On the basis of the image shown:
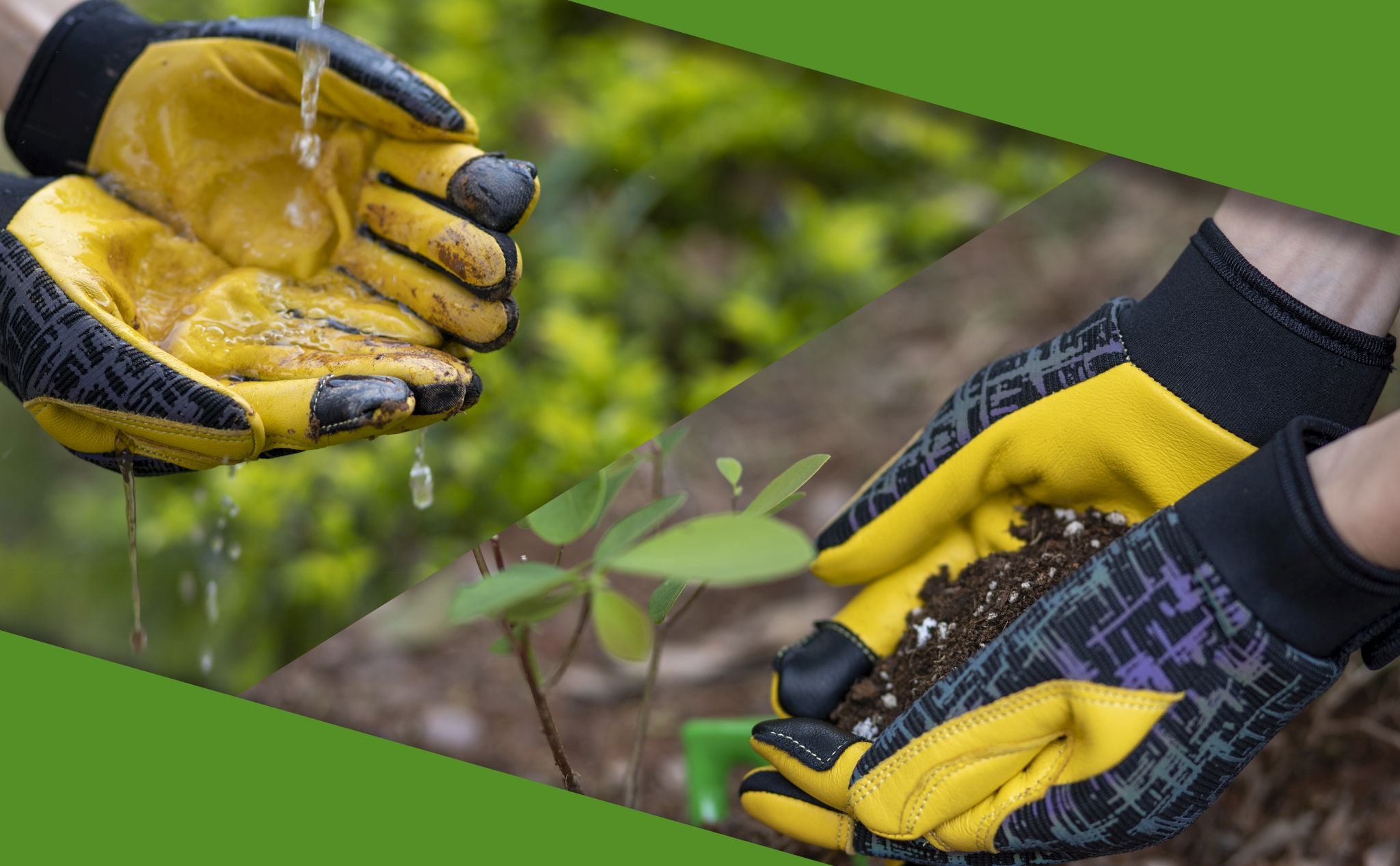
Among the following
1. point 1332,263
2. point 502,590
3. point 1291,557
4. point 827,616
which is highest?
point 1332,263

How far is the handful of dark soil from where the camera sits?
1.28 metres

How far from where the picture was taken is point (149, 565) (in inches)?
84.8

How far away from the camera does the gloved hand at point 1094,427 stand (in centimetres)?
125

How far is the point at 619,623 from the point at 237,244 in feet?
3.60

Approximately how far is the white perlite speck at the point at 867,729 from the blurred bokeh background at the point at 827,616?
0.99 feet

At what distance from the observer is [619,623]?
87 cm

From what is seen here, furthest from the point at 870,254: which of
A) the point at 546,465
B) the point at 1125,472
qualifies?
the point at 1125,472

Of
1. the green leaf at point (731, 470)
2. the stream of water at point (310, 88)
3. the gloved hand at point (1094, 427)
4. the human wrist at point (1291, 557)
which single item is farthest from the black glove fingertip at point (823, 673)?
the stream of water at point (310, 88)

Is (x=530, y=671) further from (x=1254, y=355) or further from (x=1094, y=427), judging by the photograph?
(x=1254, y=355)

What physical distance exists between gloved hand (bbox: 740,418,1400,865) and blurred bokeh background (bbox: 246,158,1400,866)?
0.49m

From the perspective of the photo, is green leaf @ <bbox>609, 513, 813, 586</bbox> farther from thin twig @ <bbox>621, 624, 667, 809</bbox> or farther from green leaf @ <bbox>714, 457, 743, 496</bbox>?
thin twig @ <bbox>621, 624, 667, 809</bbox>

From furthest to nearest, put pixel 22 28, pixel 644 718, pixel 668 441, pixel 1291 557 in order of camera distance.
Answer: pixel 22 28 → pixel 668 441 → pixel 644 718 → pixel 1291 557

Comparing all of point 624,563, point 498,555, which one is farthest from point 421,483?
point 624,563

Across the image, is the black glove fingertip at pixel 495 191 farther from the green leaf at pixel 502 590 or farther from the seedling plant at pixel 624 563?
the green leaf at pixel 502 590
